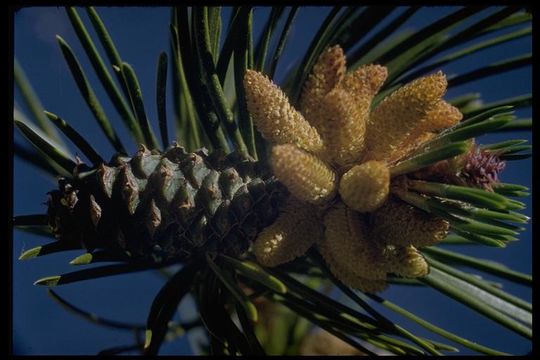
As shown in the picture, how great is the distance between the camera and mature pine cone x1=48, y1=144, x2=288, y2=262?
0.81 metres

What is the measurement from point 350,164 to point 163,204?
254mm

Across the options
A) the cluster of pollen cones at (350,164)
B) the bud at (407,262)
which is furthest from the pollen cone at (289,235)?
the bud at (407,262)

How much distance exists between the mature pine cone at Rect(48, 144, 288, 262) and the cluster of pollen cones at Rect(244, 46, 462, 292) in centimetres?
6

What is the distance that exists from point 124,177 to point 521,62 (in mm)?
721

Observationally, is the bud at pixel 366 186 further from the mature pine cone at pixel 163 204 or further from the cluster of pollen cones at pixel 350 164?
the mature pine cone at pixel 163 204

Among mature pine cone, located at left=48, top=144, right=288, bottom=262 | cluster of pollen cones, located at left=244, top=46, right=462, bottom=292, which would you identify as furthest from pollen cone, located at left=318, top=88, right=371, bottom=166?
mature pine cone, located at left=48, top=144, right=288, bottom=262

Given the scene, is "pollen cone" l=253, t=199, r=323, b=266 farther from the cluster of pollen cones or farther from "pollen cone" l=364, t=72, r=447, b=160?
"pollen cone" l=364, t=72, r=447, b=160

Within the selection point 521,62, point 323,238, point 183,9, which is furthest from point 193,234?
point 521,62

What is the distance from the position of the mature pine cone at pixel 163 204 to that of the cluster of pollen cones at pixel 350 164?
0.06 metres

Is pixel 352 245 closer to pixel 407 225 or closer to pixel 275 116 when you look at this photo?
pixel 407 225

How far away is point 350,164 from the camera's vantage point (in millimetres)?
790

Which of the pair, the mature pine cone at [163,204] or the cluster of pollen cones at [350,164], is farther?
the mature pine cone at [163,204]

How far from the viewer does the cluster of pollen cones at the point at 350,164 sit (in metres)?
0.70
